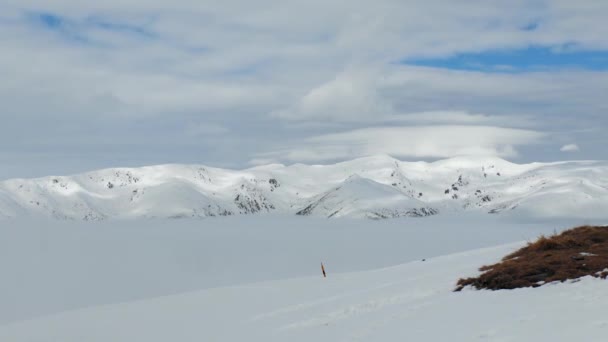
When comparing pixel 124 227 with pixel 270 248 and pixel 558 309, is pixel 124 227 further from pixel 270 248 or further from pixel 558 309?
pixel 558 309

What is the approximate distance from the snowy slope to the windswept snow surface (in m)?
0.04

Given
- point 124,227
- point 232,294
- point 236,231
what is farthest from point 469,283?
point 236,231

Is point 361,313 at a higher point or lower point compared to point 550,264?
lower

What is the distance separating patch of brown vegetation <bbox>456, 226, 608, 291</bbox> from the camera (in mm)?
15203

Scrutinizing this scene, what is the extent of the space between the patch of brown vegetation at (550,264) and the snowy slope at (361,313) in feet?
2.01

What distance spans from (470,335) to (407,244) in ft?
214

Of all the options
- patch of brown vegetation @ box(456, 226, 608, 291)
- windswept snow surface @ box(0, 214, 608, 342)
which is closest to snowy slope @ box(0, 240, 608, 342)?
windswept snow surface @ box(0, 214, 608, 342)

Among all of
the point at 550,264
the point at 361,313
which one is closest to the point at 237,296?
the point at 361,313

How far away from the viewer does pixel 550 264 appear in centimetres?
1630

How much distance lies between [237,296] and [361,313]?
8823mm

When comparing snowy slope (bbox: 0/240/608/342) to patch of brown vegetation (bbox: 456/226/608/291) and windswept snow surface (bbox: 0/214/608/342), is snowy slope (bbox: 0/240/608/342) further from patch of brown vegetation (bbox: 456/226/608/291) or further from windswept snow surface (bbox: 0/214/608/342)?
patch of brown vegetation (bbox: 456/226/608/291)

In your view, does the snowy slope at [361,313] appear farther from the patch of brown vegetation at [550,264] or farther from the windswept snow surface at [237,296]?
the patch of brown vegetation at [550,264]

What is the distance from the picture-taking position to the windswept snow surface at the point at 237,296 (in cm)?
1295

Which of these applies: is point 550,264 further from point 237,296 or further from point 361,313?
point 237,296
